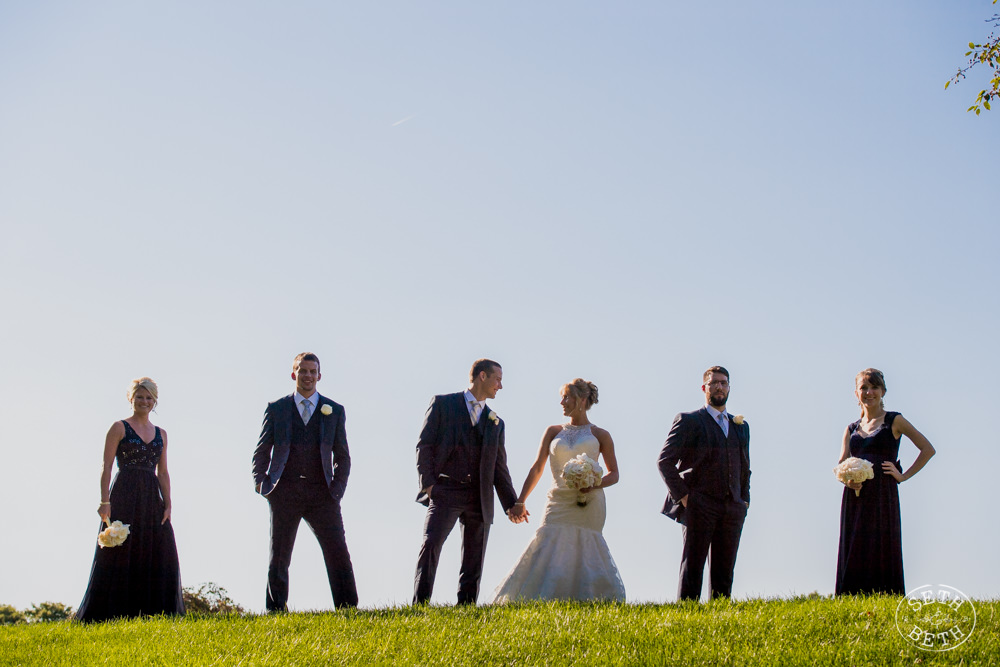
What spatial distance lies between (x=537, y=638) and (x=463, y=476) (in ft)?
8.76

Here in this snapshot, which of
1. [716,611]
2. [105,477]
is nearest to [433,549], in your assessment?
[716,611]

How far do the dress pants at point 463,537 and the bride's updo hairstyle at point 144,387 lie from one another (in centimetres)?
359

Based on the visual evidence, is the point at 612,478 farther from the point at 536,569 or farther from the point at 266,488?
the point at 266,488

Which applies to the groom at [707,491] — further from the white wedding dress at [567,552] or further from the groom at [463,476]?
the groom at [463,476]

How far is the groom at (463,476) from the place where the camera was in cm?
1126

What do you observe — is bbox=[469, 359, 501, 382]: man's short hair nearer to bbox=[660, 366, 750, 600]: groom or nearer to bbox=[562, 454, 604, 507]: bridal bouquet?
bbox=[562, 454, 604, 507]: bridal bouquet

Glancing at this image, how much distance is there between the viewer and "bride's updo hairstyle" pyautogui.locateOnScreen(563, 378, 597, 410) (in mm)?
12703

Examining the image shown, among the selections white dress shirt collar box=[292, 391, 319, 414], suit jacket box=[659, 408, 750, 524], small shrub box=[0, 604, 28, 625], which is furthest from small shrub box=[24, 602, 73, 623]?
suit jacket box=[659, 408, 750, 524]

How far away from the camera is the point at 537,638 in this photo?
29.9 feet

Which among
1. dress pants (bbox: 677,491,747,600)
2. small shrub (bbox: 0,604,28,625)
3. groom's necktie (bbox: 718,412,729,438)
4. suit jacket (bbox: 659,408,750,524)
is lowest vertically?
small shrub (bbox: 0,604,28,625)

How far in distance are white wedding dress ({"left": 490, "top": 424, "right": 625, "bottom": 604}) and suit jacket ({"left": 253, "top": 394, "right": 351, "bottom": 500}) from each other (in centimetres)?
213

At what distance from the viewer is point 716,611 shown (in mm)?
9914

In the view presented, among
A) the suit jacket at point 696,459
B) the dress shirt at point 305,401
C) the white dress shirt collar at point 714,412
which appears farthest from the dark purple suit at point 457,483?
the white dress shirt collar at point 714,412

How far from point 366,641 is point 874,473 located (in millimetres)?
5841
